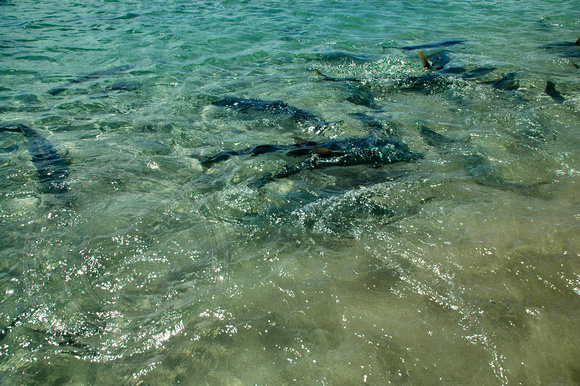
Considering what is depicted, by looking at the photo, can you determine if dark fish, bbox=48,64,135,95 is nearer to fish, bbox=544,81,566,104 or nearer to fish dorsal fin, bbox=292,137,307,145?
fish dorsal fin, bbox=292,137,307,145

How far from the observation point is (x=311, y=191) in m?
3.20

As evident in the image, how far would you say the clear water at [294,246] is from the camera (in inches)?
70.2

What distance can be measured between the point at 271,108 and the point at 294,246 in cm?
325

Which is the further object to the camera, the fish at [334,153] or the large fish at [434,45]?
the large fish at [434,45]

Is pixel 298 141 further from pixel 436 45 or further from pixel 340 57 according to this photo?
pixel 436 45

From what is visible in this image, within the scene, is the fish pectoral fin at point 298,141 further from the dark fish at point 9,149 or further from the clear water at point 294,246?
the dark fish at point 9,149

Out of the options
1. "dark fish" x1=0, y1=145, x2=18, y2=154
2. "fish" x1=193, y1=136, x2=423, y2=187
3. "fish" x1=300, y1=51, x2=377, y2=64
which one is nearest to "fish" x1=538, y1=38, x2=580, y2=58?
"fish" x1=300, y1=51, x2=377, y2=64

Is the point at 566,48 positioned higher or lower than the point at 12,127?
higher

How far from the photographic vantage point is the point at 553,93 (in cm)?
517

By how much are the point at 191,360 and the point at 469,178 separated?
293 cm

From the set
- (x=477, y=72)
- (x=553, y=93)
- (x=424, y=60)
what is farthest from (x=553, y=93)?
(x=424, y=60)

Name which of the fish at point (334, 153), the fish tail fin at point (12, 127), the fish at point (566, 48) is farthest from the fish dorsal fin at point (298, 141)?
the fish at point (566, 48)

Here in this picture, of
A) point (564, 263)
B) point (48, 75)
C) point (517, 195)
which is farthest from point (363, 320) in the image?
point (48, 75)

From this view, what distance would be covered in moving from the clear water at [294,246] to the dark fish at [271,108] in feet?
0.57
